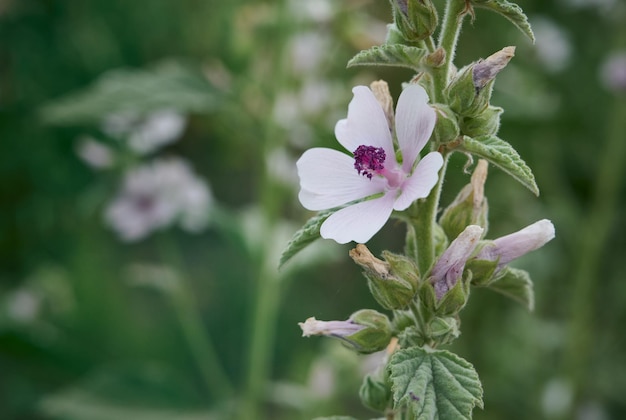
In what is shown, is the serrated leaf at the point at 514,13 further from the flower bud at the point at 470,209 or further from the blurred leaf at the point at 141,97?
the blurred leaf at the point at 141,97

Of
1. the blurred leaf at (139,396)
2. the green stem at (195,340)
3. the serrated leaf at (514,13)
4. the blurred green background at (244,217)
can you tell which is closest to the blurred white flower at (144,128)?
the blurred green background at (244,217)

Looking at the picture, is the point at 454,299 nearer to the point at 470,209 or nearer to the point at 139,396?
the point at 470,209

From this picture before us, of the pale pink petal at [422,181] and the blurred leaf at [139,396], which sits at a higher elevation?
the blurred leaf at [139,396]

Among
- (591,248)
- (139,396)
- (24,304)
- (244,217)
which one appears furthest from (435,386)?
(24,304)

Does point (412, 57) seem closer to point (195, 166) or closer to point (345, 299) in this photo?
point (345, 299)

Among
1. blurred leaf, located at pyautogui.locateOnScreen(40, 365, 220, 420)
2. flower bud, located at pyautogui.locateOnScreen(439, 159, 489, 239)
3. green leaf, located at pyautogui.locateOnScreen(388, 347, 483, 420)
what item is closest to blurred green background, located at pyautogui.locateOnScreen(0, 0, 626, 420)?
blurred leaf, located at pyautogui.locateOnScreen(40, 365, 220, 420)
